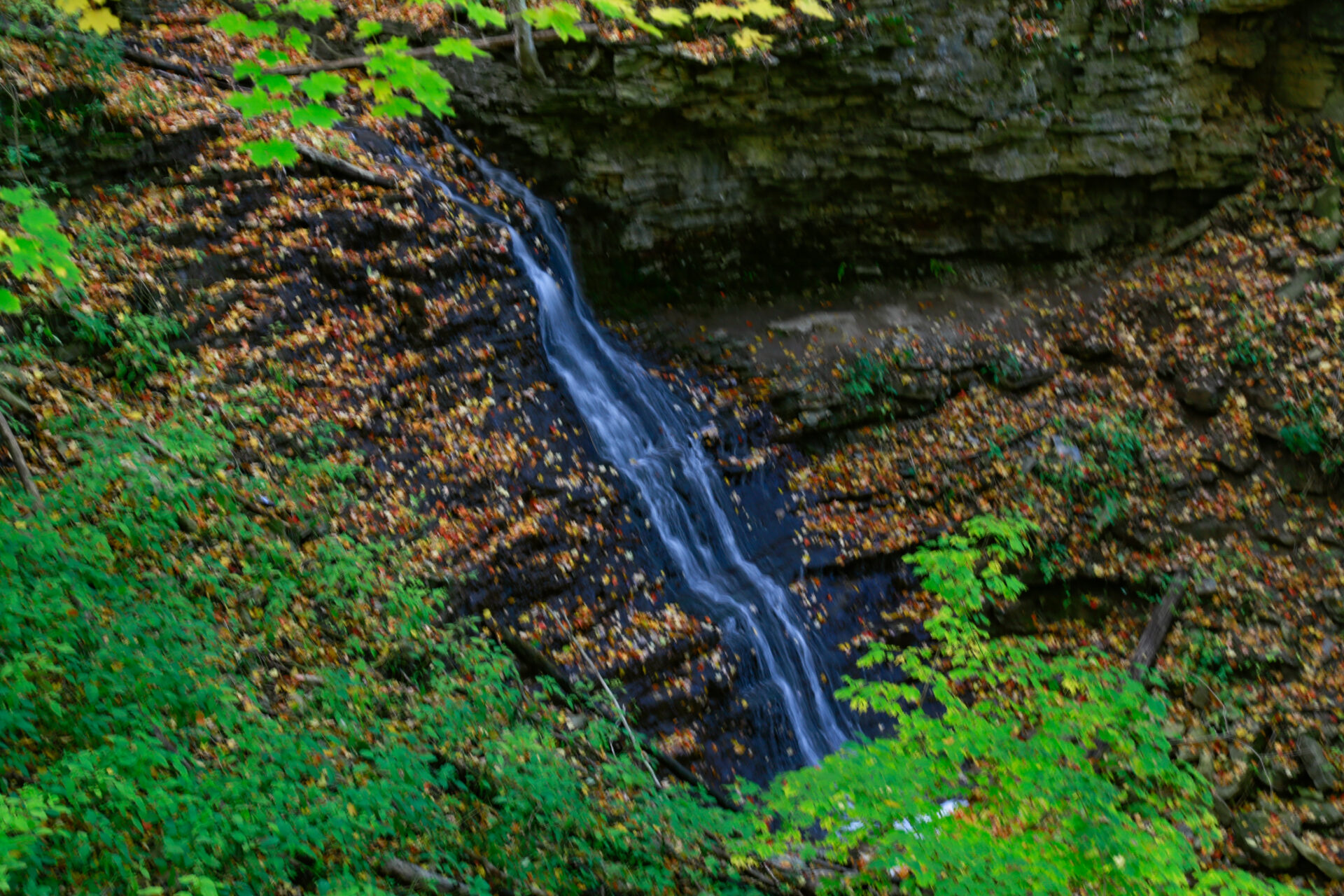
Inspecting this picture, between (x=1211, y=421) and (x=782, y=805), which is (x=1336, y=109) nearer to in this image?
(x=1211, y=421)

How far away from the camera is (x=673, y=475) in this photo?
9.33 meters

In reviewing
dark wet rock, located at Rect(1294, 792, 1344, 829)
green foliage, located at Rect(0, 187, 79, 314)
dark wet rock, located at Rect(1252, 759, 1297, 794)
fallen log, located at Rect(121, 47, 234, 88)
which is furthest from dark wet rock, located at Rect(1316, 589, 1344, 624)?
fallen log, located at Rect(121, 47, 234, 88)

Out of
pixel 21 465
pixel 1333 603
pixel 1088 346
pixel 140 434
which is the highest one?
pixel 21 465

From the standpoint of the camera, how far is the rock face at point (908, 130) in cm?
1031

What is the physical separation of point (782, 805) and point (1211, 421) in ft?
29.7

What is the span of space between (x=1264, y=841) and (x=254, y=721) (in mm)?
7467

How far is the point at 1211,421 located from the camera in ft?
34.1

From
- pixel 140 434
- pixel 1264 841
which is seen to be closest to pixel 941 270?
pixel 1264 841

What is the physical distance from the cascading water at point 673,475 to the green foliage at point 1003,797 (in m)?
3.09

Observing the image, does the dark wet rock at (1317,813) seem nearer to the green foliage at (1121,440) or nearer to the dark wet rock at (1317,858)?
the dark wet rock at (1317,858)

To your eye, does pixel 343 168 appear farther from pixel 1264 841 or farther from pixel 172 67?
pixel 1264 841

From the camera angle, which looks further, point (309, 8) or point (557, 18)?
point (557, 18)

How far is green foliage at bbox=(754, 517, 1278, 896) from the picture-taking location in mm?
3502

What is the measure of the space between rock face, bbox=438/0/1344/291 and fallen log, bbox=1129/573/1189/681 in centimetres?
573
